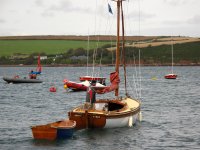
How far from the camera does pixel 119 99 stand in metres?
42.8

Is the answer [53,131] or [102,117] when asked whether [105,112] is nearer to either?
[102,117]

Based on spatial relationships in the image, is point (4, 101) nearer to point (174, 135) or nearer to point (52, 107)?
point (52, 107)

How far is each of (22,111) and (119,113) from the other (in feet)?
62.4

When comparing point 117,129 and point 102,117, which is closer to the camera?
point 102,117

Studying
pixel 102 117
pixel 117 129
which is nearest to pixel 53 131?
pixel 102 117

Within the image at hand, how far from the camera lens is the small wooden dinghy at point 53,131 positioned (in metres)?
33.1

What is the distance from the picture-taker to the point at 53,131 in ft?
109

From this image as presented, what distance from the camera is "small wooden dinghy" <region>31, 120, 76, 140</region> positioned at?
33.1m

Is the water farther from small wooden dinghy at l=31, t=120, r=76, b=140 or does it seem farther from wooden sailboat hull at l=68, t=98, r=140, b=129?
wooden sailboat hull at l=68, t=98, r=140, b=129

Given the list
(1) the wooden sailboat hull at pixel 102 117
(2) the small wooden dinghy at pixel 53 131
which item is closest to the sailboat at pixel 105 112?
(1) the wooden sailboat hull at pixel 102 117

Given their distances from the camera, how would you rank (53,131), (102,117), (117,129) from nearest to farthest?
(53,131)
(102,117)
(117,129)

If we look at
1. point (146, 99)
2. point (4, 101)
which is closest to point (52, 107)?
point (4, 101)

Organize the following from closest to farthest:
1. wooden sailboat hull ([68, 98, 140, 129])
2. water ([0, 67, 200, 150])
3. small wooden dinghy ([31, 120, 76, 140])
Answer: small wooden dinghy ([31, 120, 76, 140]) < water ([0, 67, 200, 150]) < wooden sailboat hull ([68, 98, 140, 129])

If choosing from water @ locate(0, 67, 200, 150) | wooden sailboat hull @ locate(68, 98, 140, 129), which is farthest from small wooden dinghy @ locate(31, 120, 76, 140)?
wooden sailboat hull @ locate(68, 98, 140, 129)
